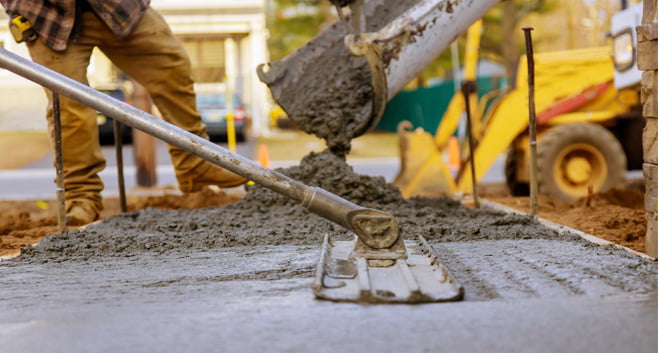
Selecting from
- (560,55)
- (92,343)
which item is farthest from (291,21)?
(92,343)

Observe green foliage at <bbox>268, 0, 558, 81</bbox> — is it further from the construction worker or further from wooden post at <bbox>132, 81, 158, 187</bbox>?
the construction worker

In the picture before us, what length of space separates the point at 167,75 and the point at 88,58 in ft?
1.52

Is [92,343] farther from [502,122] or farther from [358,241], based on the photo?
[502,122]

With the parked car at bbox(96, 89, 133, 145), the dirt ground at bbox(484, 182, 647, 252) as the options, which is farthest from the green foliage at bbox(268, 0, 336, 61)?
the dirt ground at bbox(484, 182, 647, 252)

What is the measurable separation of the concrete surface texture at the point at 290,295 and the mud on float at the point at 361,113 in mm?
104

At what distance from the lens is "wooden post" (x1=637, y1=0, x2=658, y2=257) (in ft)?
8.46

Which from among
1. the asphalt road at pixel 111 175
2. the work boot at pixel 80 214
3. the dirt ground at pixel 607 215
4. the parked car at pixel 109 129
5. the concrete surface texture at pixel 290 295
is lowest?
the asphalt road at pixel 111 175

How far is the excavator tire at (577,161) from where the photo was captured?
6082 mm

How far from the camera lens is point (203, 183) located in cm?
468

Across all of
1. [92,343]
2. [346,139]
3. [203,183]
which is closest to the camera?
[92,343]

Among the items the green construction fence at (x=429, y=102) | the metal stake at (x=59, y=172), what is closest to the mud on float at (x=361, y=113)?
the metal stake at (x=59, y=172)

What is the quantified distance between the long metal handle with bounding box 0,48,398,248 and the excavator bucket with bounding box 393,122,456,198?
391cm

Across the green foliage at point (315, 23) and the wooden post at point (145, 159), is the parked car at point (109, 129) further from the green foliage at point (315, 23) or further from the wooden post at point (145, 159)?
the wooden post at point (145, 159)

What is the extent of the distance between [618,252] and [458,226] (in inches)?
31.6
